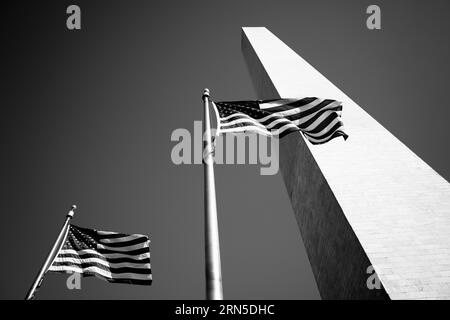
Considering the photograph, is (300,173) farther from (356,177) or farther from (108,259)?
(108,259)

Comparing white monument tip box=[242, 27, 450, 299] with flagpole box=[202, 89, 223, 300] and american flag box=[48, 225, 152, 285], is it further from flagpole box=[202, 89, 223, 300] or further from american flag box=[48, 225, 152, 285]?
american flag box=[48, 225, 152, 285]

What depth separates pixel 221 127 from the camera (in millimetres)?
6664

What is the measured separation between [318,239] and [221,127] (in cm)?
538

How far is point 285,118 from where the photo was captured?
286 inches

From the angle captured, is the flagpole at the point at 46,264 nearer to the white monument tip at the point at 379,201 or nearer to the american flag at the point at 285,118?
the american flag at the point at 285,118

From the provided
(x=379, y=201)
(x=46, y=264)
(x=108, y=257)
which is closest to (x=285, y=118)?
(x=379, y=201)

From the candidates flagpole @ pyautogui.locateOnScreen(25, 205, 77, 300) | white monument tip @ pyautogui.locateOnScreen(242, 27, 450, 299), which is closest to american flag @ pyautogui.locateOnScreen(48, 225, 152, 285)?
flagpole @ pyautogui.locateOnScreen(25, 205, 77, 300)

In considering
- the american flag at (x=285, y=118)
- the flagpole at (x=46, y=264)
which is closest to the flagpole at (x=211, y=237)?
the american flag at (x=285, y=118)

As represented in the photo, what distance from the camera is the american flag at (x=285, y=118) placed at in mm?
6918

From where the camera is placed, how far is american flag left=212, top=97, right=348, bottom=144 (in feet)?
22.7

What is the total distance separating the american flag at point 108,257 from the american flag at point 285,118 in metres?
3.26

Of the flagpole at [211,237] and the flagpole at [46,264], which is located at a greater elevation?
the flagpole at [211,237]

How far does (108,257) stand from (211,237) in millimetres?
4120
